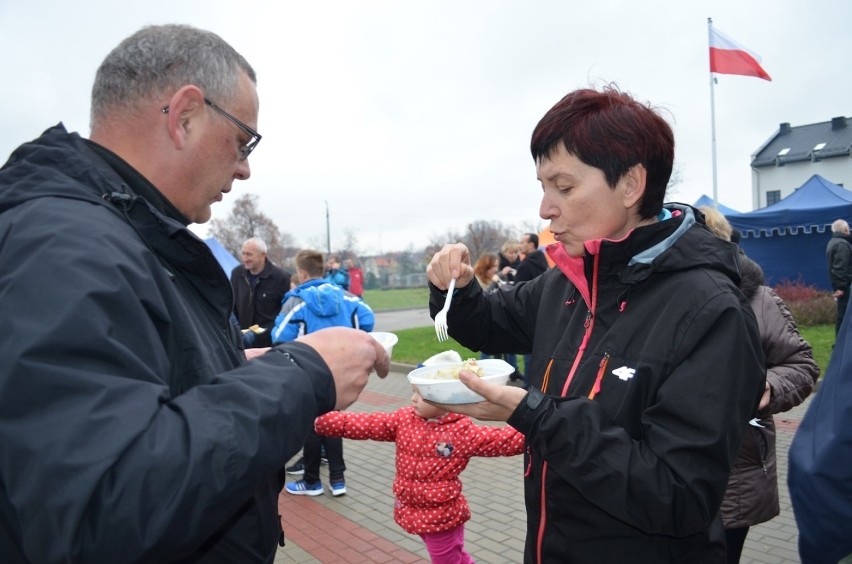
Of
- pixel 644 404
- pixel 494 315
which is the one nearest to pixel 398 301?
pixel 494 315

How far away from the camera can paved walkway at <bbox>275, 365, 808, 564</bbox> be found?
416 centimetres

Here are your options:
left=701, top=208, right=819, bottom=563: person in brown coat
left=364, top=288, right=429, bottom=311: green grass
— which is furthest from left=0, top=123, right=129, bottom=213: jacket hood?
left=364, top=288, right=429, bottom=311: green grass

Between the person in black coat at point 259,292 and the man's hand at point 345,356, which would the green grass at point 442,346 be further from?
the man's hand at point 345,356

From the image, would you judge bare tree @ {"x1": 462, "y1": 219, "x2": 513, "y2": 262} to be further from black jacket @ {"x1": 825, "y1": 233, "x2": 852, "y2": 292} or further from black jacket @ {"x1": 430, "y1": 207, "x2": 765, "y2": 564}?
black jacket @ {"x1": 430, "y1": 207, "x2": 765, "y2": 564}

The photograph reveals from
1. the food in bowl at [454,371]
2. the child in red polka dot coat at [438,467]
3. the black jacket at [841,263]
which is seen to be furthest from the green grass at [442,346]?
the food in bowl at [454,371]

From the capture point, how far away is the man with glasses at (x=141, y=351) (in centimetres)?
97

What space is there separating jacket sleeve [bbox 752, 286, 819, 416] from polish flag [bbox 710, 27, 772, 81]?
1447 centimetres

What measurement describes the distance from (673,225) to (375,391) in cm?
839

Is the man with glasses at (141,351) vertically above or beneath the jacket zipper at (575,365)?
above

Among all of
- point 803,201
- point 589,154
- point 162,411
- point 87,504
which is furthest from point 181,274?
point 803,201

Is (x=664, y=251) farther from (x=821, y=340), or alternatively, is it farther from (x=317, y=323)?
(x=821, y=340)

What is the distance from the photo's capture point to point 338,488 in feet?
17.6

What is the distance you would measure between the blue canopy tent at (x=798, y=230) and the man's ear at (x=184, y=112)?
59.3 feet

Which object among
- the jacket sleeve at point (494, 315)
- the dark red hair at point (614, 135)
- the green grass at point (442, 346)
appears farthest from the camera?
the green grass at point (442, 346)
